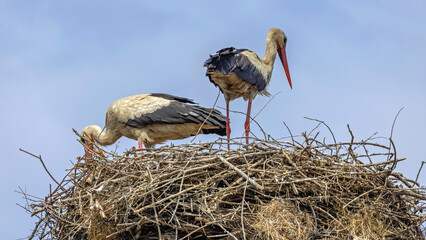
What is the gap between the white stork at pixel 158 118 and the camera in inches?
389

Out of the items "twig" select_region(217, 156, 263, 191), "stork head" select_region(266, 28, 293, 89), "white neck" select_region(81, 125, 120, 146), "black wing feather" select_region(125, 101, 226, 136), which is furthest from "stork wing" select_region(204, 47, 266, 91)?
"twig" select_region(217, 156, 263, 191)

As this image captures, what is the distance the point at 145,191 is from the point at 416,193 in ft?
8.49

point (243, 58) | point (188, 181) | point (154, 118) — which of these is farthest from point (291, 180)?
point (154, 118)

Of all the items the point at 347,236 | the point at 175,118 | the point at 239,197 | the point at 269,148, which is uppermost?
the point at 175,118

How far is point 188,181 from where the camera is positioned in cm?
677

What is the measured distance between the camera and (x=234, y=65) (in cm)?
912

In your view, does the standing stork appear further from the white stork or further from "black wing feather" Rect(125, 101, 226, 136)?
the white stork

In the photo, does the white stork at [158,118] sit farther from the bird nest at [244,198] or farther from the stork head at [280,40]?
the bird nest at [244,198]

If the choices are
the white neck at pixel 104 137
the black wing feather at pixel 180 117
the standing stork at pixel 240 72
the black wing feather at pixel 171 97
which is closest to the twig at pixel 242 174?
the standing stork at pixel 240 72

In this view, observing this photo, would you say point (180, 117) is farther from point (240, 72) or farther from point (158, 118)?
point (240, 72)

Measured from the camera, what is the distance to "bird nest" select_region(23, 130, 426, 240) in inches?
251

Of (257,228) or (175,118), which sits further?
(175,118)

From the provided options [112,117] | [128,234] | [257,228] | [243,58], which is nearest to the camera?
[257,228]

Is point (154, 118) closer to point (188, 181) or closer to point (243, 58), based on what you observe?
point (243, 58)
